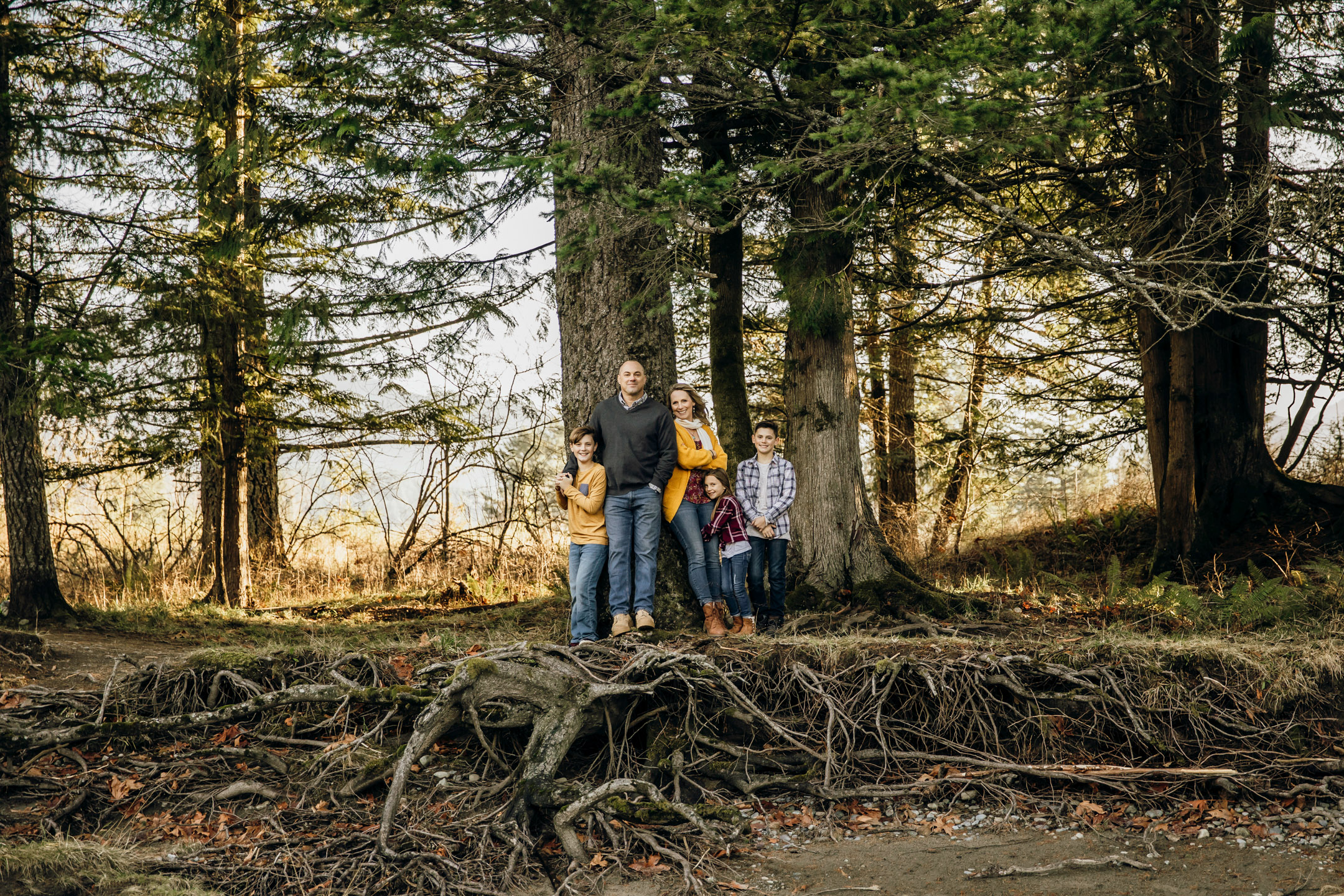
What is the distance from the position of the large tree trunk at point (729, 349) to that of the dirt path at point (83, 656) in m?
6.15

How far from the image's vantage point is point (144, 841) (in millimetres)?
4871

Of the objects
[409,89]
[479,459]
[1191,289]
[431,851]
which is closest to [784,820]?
[431,851]

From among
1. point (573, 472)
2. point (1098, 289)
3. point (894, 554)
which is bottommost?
point (894, 554)

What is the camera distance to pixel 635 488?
278 inches

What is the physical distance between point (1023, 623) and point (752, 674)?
11.7ft

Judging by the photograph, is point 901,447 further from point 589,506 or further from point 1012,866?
point 1012,866

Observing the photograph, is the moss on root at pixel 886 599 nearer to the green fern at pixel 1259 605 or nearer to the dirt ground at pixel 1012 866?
the green fern at pixel 1259 605

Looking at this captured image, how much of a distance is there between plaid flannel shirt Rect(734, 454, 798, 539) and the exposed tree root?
5.13 feet

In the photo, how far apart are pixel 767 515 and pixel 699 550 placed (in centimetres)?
70

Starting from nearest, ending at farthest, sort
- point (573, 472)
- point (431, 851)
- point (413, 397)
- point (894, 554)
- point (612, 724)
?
point (431, 851), point (612, 724), point (573, 472), point (894, 554), point (413, 397)

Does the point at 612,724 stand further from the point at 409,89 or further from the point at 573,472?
the point at 409,89

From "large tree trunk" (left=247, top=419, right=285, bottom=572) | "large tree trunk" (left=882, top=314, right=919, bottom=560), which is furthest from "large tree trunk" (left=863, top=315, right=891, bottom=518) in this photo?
"large tree trunk" (left=247, top=419, right=285, bottom=572)

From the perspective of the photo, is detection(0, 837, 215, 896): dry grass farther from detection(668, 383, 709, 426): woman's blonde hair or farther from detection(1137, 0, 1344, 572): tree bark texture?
detection(1137, 0, 1344, 572): tree bark texture

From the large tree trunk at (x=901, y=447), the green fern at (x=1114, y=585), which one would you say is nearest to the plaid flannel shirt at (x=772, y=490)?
the green fern at (x=1114, y=585)
